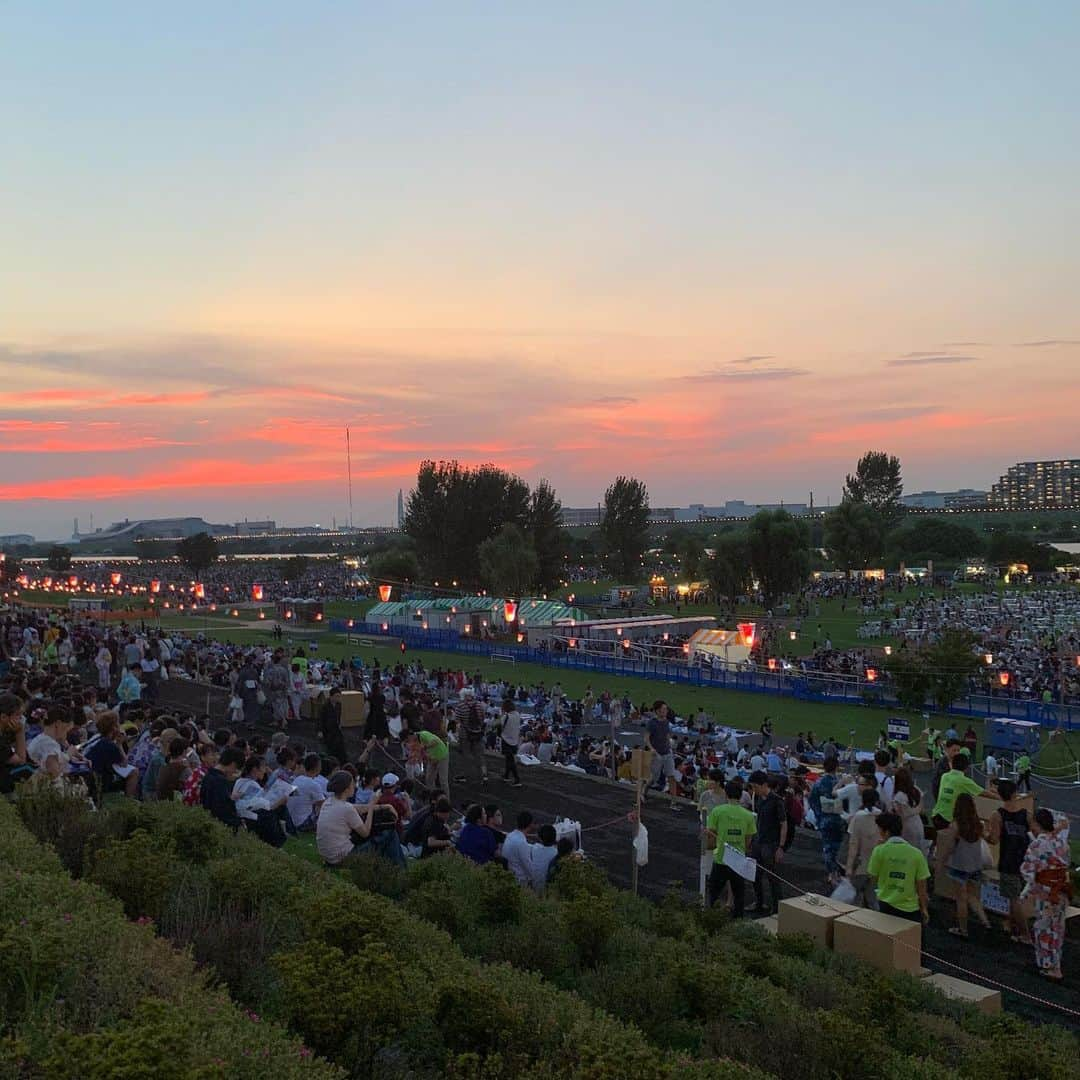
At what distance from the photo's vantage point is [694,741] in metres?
24.8

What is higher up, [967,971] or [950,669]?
[967,971]

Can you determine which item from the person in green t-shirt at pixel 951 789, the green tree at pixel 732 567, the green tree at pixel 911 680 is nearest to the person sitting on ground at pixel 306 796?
the person in green t-shirt at pixel 951 789

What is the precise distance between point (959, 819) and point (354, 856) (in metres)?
5.83

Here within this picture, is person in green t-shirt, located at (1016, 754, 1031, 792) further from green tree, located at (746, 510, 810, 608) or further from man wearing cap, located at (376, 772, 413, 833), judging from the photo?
green tree, located at (746, 510, 810, 608)

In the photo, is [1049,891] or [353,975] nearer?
[353,975]

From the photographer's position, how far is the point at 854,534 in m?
90.6

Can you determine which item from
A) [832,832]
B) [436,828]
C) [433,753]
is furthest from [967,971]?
[433,753]

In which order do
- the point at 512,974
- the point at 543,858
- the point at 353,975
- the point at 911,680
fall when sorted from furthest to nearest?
the point at 911,680, the point at 543,858, the point at 512,974, the point at 353,975

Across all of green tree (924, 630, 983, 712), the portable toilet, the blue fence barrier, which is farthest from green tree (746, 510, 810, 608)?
the portable toilet

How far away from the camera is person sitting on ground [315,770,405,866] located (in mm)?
8852

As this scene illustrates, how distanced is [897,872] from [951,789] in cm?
235

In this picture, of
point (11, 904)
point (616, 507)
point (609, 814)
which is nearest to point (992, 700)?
point (609, 814)

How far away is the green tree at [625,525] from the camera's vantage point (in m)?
95.2

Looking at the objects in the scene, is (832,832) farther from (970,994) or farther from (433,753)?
(433,753)
